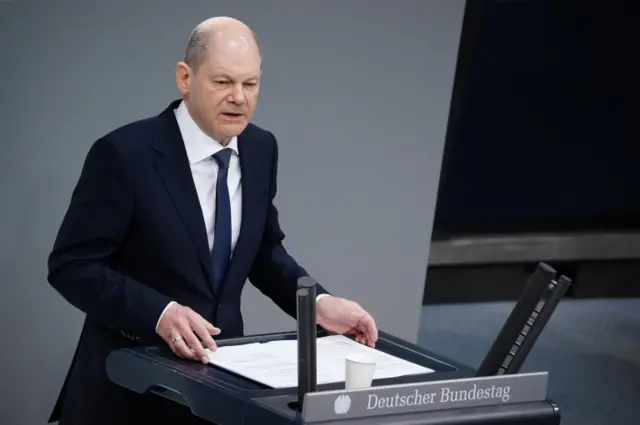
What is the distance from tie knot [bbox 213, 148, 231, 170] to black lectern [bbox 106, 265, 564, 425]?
0.46m

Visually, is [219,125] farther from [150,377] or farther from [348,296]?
[348,296]

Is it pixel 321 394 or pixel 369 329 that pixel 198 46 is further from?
pixel 321 394

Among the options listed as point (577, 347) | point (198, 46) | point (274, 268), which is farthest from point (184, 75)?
point (577, 347)

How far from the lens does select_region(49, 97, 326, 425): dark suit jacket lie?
7.79 ft

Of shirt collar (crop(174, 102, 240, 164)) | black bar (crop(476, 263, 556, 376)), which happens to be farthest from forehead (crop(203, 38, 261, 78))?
black bar (crop(476, 263, 556, 376))

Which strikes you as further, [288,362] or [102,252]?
[102,252]

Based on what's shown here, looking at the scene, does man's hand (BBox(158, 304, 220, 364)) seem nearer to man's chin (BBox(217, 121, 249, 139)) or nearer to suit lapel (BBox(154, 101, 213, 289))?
suit lapel (BBox(154, 101, 213, 289))

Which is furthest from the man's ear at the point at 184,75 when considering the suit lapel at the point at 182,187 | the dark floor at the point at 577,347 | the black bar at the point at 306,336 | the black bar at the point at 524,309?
the dark floor at the point at 577,347

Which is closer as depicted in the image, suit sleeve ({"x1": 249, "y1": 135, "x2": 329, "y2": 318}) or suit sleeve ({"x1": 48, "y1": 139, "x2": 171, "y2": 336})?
suit sleeve ({"x1": 48, "y1": 139, "x2": 171, "y2": 336})

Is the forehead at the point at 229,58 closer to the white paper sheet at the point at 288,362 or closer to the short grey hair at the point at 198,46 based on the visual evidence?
the short grey hair at the point at 198,46

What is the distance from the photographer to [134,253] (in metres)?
2.47

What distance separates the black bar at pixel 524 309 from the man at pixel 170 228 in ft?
1.36

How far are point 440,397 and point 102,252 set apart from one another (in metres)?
0.79

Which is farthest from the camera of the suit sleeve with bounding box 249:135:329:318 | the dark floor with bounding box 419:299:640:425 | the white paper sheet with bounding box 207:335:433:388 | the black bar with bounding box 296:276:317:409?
the dark floor with bounding box 419:299:640:425
